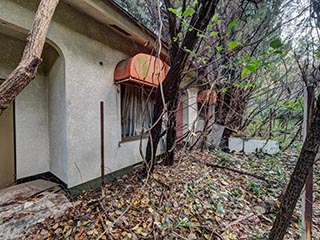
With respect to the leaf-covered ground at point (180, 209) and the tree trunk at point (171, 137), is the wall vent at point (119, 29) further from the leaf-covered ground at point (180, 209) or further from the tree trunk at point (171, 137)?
the leaf-covered ground at point (180, 209)

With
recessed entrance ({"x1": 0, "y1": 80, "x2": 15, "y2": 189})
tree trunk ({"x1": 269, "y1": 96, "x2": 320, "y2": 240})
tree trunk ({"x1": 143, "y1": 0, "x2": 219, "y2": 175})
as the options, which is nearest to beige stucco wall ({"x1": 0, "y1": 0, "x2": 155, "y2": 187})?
recessed entrance ({"x1": 0, "y1": 80, "x2": 15, "y2": 189})

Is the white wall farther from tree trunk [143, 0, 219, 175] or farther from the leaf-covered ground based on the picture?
tree trunk [143, 0, 219, 175]

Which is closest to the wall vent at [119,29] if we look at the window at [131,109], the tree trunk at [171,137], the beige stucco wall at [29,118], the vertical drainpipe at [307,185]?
the window at [131,109]

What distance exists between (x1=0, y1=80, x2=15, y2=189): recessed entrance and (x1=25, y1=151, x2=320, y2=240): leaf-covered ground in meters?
1.66

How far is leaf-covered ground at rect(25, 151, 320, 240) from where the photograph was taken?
9.02 ft

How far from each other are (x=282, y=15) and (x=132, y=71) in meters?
5.67

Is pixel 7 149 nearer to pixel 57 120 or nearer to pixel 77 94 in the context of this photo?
pixel 57 120

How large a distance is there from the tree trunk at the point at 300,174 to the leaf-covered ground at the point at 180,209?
100cm

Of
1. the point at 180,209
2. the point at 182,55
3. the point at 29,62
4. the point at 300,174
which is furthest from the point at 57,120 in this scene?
the point at 300,174

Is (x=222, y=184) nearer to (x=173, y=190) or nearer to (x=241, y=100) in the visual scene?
(x=173, y=190)

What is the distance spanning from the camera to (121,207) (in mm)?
3316

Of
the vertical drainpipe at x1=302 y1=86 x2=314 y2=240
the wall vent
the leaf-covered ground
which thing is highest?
the wall vent

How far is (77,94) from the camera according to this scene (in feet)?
12.2

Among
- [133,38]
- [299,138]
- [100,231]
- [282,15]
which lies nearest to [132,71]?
[133,38]
